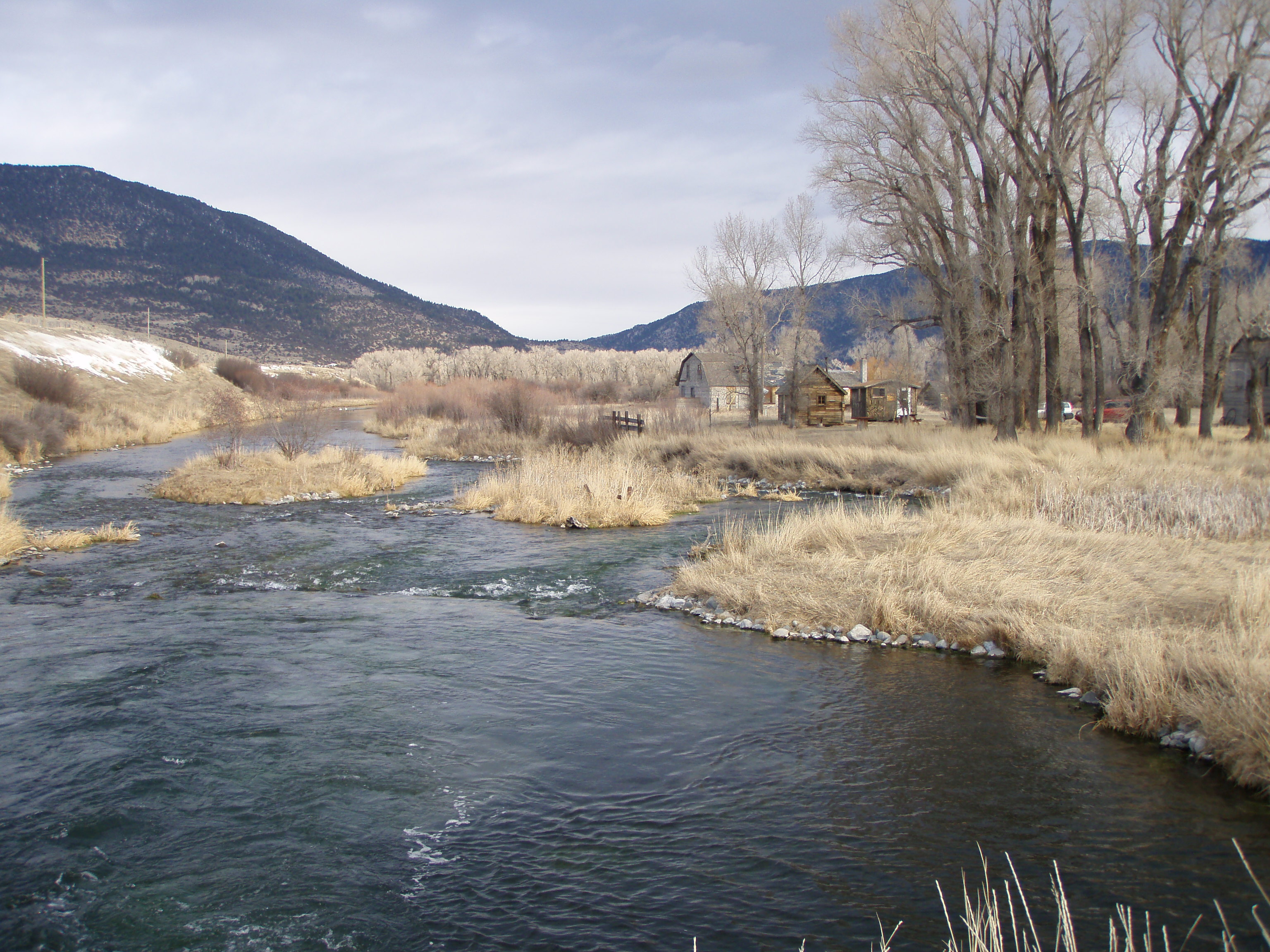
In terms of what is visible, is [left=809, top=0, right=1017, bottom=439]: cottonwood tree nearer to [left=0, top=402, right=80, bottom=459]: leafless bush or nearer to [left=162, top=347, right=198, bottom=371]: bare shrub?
[left=0, top=402, right=80, bottom=459]: leafless bush

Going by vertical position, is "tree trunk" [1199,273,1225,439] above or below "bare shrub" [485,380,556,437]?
above

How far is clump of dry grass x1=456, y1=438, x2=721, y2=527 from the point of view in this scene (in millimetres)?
18969

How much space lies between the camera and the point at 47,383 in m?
37.8

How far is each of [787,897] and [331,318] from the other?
17611 centimetres

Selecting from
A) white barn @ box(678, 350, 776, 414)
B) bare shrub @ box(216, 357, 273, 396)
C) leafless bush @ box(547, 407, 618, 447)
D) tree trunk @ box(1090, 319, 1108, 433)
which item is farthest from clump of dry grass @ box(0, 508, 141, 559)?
white barn @ box(678, 350, 776, 414)

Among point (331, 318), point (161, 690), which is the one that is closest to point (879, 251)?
point (161, 690)

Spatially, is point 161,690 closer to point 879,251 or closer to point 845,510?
point 845,510

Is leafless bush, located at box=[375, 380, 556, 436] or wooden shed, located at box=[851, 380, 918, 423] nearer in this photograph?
leafless bush, located at box=[375, 380, 556, 436]

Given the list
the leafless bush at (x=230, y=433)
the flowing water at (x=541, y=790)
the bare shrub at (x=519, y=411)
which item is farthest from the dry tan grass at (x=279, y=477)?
the flowing water at (x=541, y=790)

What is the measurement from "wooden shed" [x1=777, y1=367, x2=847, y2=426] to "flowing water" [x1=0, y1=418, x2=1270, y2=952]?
4137cm

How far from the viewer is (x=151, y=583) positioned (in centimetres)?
1281

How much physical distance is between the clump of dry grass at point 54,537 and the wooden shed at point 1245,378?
3397 cm

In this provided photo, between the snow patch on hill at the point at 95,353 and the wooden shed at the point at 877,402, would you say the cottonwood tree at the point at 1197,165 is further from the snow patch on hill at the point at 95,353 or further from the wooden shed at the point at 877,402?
the snow patch on hill at the point at 95,353

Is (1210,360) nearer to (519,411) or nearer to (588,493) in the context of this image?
(588,493)
